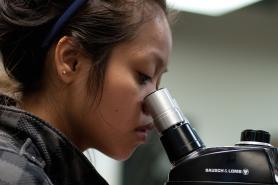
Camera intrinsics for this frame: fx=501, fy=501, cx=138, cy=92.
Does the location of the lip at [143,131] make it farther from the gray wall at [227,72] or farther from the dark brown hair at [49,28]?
the gray wall at [227,72]

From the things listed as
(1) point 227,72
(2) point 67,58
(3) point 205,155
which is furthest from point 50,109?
(1) point 227,72

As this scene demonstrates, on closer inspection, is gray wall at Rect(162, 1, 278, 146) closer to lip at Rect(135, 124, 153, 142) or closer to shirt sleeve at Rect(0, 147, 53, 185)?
lip at Rect(135, 124, 153, 142)

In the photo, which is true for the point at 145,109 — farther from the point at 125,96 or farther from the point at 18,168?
the point at 18,168

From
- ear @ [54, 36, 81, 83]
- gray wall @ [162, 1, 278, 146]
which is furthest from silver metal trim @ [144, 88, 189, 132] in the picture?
gray wall @ [162, 1, 278, 146]

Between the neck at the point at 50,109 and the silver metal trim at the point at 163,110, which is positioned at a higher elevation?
the silver metal trim at the point at 163,110

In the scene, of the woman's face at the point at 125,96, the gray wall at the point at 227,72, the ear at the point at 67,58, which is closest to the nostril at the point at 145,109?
the woman's face at the point at 125,96

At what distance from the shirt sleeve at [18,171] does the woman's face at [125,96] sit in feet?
0.47

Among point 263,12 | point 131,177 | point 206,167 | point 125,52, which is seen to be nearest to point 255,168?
point 206,167

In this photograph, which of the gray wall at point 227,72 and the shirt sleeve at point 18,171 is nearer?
the shirt sleeve at point 18,171

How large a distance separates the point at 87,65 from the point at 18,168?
0.20m

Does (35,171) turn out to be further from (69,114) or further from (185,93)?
(185,93)

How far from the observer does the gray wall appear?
6.75ft

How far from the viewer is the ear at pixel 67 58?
69 cm

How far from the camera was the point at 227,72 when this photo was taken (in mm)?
2121
